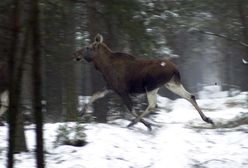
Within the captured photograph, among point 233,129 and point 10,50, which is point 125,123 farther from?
point 10,50

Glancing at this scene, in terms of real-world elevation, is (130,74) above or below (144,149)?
above

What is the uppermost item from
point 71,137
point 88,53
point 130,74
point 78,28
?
point 78,28

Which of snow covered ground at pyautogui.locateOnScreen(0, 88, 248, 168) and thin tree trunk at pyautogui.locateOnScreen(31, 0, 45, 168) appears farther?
snow covered ground at pyautogui.locateOnScreen(0, 88, 248, 168)

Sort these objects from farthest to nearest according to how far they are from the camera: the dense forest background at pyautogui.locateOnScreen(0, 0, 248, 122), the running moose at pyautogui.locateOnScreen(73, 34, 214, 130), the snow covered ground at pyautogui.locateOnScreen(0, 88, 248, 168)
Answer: the running moose at pyautogui.locateOnScreen(73, 34, 214, 130), the snow covered ground at pyautogui.locateOnScreen(0, 88, 248, 168), the dense forest background at pyautogui.locateOnScreen(0, 0, 248, 122)

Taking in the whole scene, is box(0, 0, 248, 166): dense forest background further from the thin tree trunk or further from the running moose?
the running moose

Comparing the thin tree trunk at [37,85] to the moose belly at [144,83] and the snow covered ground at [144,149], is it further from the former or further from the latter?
the moose belly at [144,83]

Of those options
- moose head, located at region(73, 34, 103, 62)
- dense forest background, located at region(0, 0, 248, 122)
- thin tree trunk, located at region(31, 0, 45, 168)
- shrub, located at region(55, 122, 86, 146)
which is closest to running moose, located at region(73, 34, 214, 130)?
moose head, located at region(73, 34, 103, 62)

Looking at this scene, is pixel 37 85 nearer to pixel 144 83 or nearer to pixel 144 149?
pixel 144 149

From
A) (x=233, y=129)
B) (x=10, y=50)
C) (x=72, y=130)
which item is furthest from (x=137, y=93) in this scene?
(x=10, y=50)

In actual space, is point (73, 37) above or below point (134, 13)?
below

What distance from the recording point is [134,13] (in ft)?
27.9

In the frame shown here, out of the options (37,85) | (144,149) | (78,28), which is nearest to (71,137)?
(144,149)

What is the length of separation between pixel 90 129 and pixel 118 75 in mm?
2677

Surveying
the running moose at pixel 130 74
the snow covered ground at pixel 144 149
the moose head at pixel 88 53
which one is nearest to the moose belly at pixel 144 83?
the running moose at pixel 130 74
